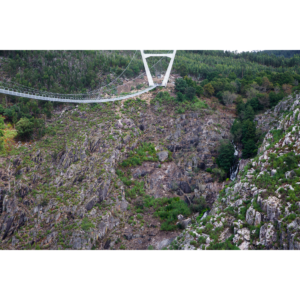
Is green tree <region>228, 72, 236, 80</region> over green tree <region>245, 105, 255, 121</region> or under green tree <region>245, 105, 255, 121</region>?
over

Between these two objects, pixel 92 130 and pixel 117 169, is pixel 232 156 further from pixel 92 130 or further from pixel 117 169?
pixel 92 130

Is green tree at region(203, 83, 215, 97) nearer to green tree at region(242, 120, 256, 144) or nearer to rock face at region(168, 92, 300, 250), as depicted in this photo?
green tree at region(242, 120, 256, 144)

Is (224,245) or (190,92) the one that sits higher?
(190,92)

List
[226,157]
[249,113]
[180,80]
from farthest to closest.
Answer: [180,80]
[249,113]
[226,157]

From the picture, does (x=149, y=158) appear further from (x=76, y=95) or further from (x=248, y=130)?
(x=76, y=95)

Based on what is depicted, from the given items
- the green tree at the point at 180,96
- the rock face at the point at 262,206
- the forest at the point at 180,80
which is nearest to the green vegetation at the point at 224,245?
the rock face at the point at 262,206

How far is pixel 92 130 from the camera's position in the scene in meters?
13.7

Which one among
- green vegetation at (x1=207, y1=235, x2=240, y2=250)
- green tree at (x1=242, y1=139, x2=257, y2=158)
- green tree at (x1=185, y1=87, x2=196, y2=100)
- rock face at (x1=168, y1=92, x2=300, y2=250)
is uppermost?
green tree at (x1=185, y1=87, x2=196, y2=100)

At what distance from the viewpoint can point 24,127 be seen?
41.6 ft

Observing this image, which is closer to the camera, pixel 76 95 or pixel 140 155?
pixel 140 155

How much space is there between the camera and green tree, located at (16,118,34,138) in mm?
12617

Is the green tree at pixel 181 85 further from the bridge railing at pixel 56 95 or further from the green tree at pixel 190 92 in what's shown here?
the bridge railing at pixel 56 95

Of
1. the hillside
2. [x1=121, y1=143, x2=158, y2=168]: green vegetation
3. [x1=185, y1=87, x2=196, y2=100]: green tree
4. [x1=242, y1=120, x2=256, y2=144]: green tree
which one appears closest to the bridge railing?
the hillside

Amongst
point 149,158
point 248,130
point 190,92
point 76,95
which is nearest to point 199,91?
point 190,92
